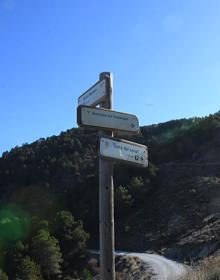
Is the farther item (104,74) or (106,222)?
(104,74)

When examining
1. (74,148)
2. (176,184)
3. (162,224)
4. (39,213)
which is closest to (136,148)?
(162,224)

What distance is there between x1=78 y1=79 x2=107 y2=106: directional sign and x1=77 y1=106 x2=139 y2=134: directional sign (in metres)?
0.23

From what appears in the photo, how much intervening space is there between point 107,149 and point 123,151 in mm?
247

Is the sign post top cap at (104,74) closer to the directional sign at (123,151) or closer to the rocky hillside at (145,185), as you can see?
the directional sign at (123,151)

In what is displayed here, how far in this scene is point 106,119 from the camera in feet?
19.4

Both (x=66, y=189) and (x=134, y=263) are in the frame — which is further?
(x=66, y=189)

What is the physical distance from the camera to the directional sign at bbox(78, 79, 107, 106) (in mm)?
6070

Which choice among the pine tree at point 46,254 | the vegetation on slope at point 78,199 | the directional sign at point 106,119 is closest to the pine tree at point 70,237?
the vegetation on slope at point 78,199

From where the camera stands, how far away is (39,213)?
7831 cm

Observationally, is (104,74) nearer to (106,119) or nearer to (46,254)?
(106,119)

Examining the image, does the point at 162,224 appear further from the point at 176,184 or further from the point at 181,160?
the point at 181,160

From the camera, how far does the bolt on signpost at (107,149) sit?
5676 millimetres

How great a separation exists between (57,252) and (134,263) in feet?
30.8

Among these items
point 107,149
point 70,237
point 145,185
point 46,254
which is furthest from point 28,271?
point 107,149
